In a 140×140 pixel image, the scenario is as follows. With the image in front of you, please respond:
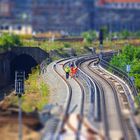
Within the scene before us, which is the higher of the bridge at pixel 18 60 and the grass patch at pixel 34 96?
the bridge at pixel 18 60

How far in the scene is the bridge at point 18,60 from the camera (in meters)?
89.9

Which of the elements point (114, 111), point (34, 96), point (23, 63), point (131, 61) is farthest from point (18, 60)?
point (114, 111)

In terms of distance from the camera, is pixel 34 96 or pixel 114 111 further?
pixel 34 96

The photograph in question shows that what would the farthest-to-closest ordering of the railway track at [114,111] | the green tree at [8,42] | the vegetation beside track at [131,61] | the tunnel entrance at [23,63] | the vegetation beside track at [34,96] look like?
1. the green tree at [8,42]
2. the tunnel entrance at [23,63]
3. the vegetation beside track at [131,61]
4. the vegetation beside track at [34,96]
5. the railway track at [114,111]

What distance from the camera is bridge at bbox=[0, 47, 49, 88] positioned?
89875 mm

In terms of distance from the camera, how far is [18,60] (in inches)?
3868

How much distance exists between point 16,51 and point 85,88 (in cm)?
4300

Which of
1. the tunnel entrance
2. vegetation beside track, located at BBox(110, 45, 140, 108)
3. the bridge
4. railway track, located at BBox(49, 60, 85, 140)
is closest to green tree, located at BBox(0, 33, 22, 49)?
the tunnel entrance

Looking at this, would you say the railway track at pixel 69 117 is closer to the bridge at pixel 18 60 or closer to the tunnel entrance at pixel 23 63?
the bridge at pixel 18 60

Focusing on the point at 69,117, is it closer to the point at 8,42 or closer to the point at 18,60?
the point at 18,60

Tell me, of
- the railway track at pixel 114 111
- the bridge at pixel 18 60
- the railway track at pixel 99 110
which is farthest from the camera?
the bridge at pixel 18 60

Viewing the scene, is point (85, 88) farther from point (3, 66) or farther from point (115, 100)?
point (3, 66)

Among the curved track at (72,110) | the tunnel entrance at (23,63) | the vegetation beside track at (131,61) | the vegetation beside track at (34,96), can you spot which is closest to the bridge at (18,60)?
the tunnel entrance at (23,63)

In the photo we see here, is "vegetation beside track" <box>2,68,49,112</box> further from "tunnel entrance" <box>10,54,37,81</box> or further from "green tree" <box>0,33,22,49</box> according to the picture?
"green tree" <box>0,33,22,49</box>
